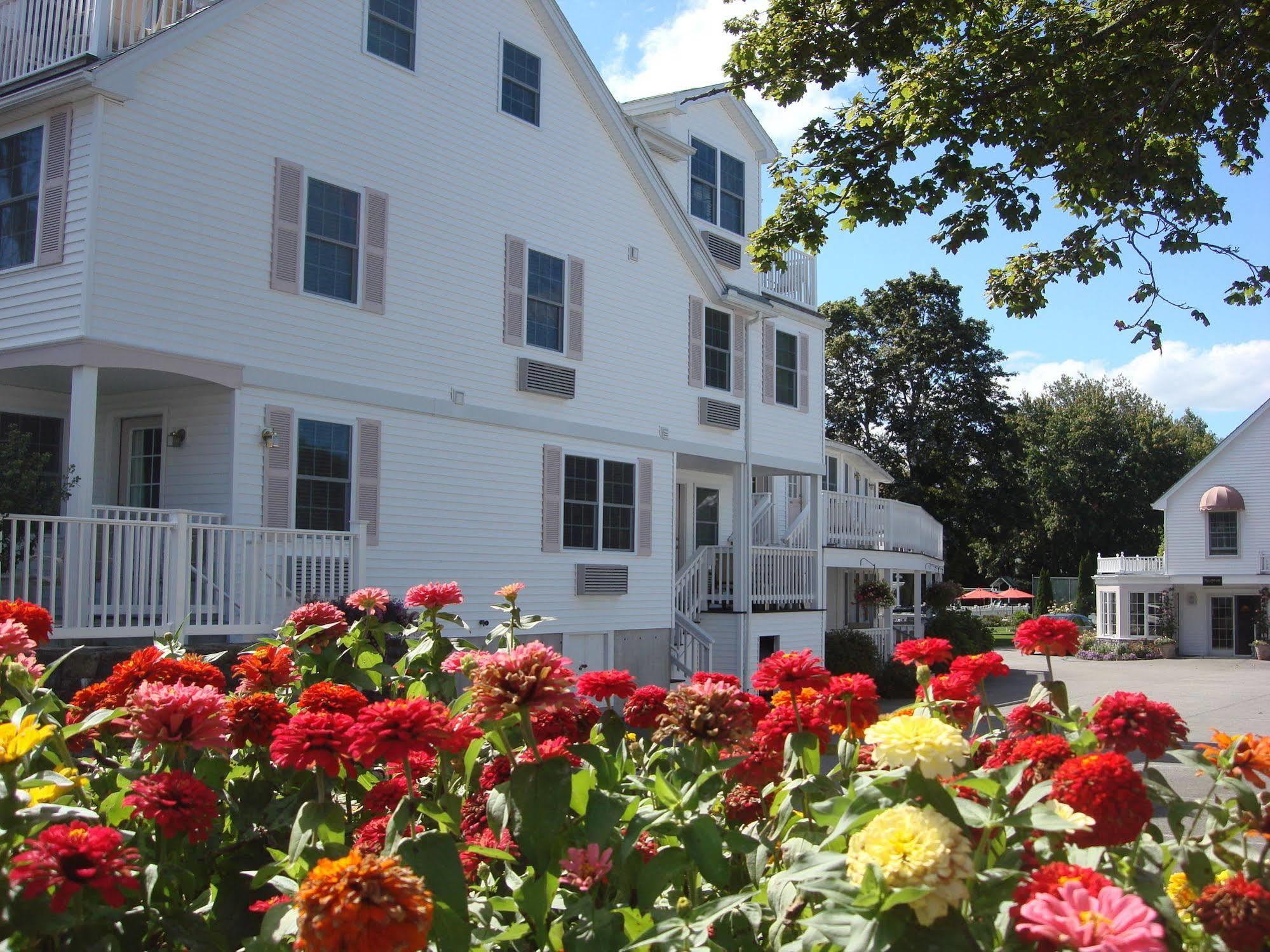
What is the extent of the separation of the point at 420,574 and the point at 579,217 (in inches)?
254

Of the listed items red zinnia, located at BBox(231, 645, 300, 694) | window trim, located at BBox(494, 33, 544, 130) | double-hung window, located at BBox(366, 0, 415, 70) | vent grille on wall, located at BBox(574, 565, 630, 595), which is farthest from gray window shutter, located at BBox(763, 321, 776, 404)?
red zinnia, located at BBox(231, 645, 300, 694)

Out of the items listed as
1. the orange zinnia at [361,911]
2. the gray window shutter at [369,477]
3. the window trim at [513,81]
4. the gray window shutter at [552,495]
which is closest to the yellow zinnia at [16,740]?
the orange zinnia at [361,911]

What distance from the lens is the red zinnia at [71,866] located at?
6.77 feet

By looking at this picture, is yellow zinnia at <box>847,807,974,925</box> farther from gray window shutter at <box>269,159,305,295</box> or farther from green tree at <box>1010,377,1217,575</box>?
green tree at <box>1010,377,1217,575</box>

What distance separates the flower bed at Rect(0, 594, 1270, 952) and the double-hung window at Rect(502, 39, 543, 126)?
15082 mm

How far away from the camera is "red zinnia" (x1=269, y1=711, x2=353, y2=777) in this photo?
2418 mm

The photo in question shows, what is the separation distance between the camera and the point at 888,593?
28406 mm

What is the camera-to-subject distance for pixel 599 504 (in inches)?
711

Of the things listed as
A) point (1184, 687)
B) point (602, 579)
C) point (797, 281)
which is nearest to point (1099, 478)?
point (1184, 687)

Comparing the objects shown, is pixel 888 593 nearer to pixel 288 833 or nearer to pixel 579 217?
pixel 579 217

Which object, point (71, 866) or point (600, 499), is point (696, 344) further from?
point (71, 866)

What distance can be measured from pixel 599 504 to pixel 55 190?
8.81 meters

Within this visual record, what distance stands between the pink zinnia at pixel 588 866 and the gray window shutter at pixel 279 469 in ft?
37.3

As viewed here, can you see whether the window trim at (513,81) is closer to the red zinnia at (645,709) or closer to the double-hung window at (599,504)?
the double-hung window at (599,504)
